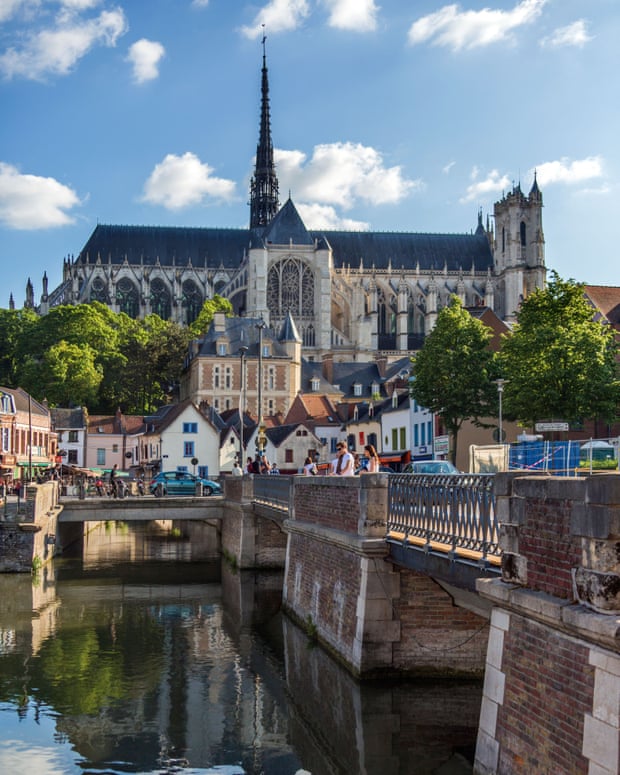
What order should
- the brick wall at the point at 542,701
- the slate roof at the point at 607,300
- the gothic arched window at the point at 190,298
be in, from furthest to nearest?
the gothic arched window at the point at 190,298 < the slate roof at the point at 607,300 < the brick wall at the point at 542,701

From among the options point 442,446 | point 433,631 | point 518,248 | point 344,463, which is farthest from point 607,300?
point 518,248

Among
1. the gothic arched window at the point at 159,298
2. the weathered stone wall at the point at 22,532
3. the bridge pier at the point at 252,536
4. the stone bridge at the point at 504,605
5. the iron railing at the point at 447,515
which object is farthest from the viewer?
the gothic arched window at the point at 159,298

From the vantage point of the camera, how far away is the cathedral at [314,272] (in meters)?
124

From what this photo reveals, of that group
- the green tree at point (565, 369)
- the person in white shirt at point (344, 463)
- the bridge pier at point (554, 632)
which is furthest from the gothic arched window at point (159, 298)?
the bridge pier at point (554, 632)

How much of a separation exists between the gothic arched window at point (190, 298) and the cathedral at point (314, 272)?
0.60 feet

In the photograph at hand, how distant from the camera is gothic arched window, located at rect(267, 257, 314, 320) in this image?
12350 centimetres

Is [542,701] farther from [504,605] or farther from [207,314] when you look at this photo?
[207,314]

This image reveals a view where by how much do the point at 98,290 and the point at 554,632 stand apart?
132662 millimetres

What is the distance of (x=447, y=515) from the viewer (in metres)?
13.3

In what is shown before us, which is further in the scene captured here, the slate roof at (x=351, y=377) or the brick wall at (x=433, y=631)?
the slate roof at (x=351, y=377)

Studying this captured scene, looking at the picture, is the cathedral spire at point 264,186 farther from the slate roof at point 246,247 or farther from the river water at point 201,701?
the river water at point 201,701

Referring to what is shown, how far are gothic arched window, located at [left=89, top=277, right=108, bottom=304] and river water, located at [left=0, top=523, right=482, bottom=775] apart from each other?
367 feet

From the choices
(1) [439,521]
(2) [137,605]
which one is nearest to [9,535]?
(2) [137,605]

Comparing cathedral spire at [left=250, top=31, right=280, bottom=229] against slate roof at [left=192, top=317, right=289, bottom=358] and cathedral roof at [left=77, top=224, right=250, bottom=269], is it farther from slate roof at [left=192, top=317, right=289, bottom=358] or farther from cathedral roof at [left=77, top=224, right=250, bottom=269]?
slate roof at [left=192, top=317, right=289, bottom=358]
